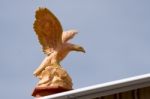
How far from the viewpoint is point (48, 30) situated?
15047 millimetres

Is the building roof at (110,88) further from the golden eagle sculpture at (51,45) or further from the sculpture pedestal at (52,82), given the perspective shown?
the golden eagle sculpture at (51,45)

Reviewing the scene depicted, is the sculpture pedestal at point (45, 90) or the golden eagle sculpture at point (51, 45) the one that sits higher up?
the golden eagle sculpture at point (51, 45)

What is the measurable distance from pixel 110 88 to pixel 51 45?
6.16 m

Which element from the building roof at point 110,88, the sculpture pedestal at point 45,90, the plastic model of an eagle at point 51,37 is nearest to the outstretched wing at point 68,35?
the plastic model of an eagle at point 51,37

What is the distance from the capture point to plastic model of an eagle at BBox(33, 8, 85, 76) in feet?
48.6

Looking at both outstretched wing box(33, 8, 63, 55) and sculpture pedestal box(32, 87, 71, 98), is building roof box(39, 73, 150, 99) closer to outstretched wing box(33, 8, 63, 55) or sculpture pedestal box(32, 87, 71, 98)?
sculpture pedestal box(32, 87, 71, 98)

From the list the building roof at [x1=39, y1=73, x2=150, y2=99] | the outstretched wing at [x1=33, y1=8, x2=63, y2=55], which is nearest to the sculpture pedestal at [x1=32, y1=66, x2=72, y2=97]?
the outstretched wing at [x1=33, y1=8, x2=63, y2=55]

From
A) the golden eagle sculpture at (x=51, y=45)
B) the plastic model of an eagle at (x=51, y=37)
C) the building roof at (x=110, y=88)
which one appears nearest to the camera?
the building roof at (x=110, y=88)

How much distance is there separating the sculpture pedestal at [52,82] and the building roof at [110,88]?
458 cm

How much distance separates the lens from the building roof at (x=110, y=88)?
29.2 ft

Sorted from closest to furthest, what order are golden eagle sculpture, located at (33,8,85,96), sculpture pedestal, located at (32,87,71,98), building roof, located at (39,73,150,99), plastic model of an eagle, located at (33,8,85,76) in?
building roof, located at (39,73,150,99), sculpture pedestal, located at (32,87,71,98), golden eagle sculpture, located at (33,8,85,96), plastic model of an eagle, located at (33,8,85,76)

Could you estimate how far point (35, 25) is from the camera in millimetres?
14906

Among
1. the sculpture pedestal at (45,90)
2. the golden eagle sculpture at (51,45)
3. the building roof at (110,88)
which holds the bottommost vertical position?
the building roof at (110,88)

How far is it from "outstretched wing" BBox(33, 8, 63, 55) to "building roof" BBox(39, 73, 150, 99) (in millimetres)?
5786
